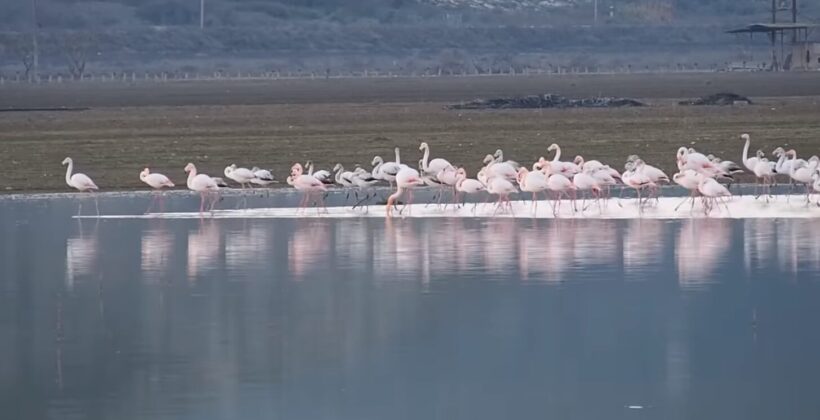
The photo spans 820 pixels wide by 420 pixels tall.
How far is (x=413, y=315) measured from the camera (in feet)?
49.7

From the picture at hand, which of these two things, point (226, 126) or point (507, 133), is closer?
point (507, 133)

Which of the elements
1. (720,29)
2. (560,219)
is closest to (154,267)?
(560,219)

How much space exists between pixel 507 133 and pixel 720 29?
9788 centimetres

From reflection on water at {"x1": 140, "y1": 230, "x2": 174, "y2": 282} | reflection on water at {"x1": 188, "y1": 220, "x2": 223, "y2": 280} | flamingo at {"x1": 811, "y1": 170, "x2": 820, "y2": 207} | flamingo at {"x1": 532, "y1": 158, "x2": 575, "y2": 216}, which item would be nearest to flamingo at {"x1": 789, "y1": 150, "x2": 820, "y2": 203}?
flamingo at {"x1": 811, "y1": 170, "x2": 820, "y2": 207}

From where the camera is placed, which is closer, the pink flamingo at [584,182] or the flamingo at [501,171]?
the pink flamingo at [584,182]

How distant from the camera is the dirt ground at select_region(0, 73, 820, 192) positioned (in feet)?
107

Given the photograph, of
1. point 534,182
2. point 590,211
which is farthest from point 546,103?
point 534,182

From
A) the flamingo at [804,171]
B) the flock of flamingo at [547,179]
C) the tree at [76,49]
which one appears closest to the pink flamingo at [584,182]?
the flock of flamingo at [547,179]

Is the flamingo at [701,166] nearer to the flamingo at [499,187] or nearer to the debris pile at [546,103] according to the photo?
the flamingo at [499,187]

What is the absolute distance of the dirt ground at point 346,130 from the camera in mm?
32625

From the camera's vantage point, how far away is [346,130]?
4041cm

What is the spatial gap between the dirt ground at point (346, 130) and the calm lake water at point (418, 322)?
30.5 feet

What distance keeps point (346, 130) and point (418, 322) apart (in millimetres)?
25782

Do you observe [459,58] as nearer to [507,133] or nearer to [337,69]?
[337,69]
